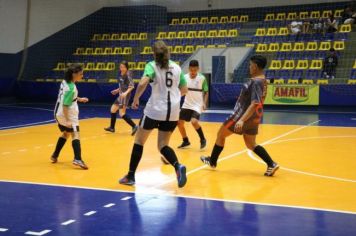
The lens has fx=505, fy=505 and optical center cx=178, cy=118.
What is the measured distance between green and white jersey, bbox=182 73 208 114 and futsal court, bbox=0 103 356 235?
90 cm

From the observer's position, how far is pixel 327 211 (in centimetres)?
574

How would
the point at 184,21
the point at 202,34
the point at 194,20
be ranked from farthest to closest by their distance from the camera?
the point at 184,21 → the point at 194,20 → the point at 202,34

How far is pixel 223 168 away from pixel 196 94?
246 centimetres

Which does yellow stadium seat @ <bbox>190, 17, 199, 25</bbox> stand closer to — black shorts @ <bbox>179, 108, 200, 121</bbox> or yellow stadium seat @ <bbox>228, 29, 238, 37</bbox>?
yellow stadium seat @ <bbox>228, 29, 238, 37</bbox>

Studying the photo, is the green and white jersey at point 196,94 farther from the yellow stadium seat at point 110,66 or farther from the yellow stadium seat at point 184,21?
the yellow stadium seat at point 184,21

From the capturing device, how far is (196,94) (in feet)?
34.3

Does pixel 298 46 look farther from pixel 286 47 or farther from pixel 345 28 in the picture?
pixel 345 28

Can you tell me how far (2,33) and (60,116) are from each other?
1896 centimetres

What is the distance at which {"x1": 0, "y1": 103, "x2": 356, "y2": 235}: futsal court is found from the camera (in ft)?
16.9

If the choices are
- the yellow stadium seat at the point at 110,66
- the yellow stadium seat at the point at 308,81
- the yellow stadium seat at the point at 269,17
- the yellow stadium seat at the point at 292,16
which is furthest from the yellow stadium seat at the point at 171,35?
the yellow stadium seat at the point at 308,81

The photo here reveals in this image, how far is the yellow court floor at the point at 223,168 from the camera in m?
6.64

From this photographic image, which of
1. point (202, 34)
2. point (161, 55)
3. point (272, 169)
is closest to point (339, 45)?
point (202, 34)

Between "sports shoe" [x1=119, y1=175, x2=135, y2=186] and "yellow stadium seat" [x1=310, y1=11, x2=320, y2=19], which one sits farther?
"yellow stadium seat" [x1=310, y1=11, x2=320, y2=19]

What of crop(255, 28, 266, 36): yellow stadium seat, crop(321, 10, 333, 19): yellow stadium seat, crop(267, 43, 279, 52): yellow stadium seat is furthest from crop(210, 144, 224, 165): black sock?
crop(321, 10, 333, 19): yellow stadium seat
